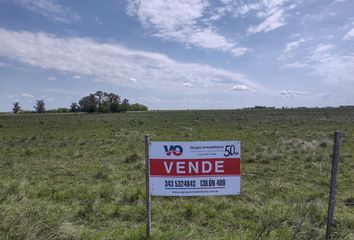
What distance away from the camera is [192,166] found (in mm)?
5035

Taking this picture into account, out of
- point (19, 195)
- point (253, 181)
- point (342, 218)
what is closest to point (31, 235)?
point (19, 195)

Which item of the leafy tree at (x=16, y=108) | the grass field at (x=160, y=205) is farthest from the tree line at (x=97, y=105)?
the grass field at (x=160, y=205)

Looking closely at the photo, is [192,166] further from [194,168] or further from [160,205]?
[160,205]

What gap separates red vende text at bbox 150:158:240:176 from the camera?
16.5 feet

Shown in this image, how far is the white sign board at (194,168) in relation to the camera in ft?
16.4

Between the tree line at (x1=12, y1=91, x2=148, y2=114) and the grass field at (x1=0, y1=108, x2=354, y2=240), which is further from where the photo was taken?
the tree line at (x1=12, y1=91, x2=148, y2=114)

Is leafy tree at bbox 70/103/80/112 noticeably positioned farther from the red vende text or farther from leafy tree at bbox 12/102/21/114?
the red vende text

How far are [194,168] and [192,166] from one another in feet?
0.15

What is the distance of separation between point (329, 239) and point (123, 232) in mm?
3087

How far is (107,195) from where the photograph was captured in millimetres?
7977

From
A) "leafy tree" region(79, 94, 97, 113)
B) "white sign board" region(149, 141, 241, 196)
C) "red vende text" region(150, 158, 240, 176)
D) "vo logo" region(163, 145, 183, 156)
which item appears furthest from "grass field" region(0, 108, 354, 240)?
"leafy tree" region(79, 94, 97, 113)

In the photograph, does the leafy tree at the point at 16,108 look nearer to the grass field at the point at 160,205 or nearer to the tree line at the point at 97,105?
the tree line at the point at 97,105

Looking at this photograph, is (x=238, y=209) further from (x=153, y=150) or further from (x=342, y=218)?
(x=153, y=150)

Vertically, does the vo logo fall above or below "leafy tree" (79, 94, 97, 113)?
below
